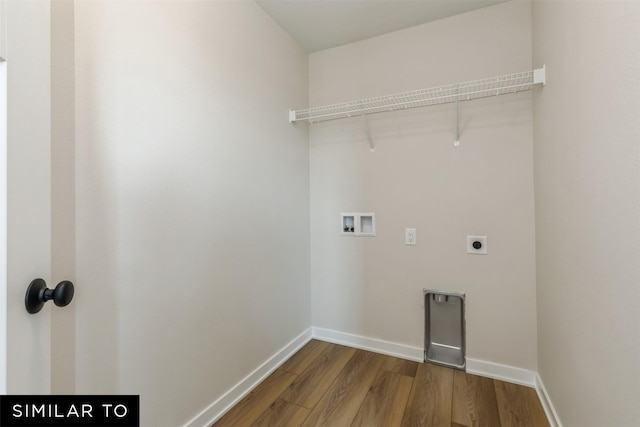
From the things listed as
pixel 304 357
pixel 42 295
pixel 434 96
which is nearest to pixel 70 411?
pixel 42 295

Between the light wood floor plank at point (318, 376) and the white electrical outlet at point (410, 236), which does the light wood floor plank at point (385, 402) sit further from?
the white electrical outlet at point (410, 236)

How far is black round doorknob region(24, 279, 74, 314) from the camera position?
0.74 metres

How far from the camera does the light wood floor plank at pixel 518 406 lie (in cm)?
139

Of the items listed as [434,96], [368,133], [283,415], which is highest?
[434,96]

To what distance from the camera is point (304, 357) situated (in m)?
2.03

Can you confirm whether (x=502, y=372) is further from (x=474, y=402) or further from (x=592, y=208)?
(x=592, y=208)

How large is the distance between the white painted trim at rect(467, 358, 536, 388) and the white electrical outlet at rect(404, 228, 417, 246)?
2.79 ft

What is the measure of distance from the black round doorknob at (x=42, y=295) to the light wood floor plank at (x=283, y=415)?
1134mm

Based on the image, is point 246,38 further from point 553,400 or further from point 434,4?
point 553,400

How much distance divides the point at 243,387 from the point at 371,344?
3.24ft

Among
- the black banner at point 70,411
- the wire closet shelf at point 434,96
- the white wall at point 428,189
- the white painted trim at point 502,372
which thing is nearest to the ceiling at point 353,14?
the white wall at point 428,189

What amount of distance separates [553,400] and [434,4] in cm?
235

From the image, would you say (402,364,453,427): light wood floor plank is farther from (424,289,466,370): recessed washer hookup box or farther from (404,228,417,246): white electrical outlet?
(404,228,417,246): white electrical outlet

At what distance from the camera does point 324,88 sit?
2283 millimetres
